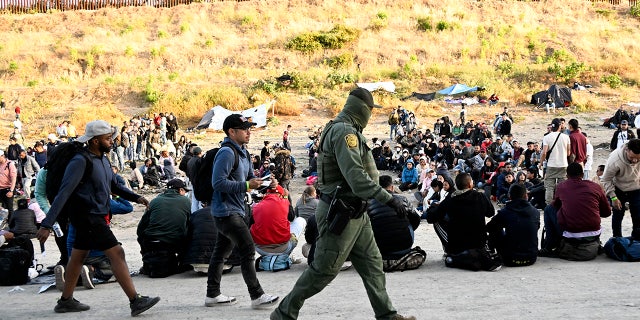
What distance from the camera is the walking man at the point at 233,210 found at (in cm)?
654

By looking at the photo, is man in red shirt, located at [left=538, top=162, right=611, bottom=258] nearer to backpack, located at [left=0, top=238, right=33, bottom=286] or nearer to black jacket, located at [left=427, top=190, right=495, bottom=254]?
black jacket, located at [left=427, top=190, right=495, bottom=254]

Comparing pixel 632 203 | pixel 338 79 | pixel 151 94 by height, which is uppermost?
pixel 338 79

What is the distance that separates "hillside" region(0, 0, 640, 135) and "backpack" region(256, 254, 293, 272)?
27.6 meters

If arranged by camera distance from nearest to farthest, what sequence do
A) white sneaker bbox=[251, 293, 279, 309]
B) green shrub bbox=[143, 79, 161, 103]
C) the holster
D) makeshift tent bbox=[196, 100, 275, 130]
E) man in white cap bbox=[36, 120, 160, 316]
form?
the holster → man in white cap bbox=[36, 120, 160, 316] → white sneaker bbox=[251, 293, 279, 309] → makeshift tent bbox=[196, 100, 275, 130] → green shrub bbox=[143, 79, 161, 103]

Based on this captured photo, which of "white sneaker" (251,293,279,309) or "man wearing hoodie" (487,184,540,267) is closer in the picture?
"white sneaker" (251,293,279,309)

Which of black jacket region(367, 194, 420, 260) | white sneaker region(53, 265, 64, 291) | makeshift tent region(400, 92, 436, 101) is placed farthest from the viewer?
makeshift tent region(400, 92, 436, 101)

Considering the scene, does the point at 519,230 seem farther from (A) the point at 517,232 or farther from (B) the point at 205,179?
(B) the point at 205,179

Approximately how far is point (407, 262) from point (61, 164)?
3822mm

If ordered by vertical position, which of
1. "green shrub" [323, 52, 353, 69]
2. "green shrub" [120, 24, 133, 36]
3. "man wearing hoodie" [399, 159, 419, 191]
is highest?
"green shrub" [120, 24, 133, 36]

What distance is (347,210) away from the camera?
5531 millimetres

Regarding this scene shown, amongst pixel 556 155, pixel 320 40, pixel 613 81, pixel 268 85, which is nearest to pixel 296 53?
pixel 320 40

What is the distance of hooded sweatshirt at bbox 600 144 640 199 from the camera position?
30.1 feet

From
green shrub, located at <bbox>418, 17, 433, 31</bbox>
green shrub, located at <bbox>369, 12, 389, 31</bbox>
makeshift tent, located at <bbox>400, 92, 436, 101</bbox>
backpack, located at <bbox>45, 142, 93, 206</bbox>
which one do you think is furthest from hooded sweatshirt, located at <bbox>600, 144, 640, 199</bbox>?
green shrub, located at <bbox>369, 12, 389, 31</bbox>

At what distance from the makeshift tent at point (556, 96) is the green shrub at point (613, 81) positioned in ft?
19.1
